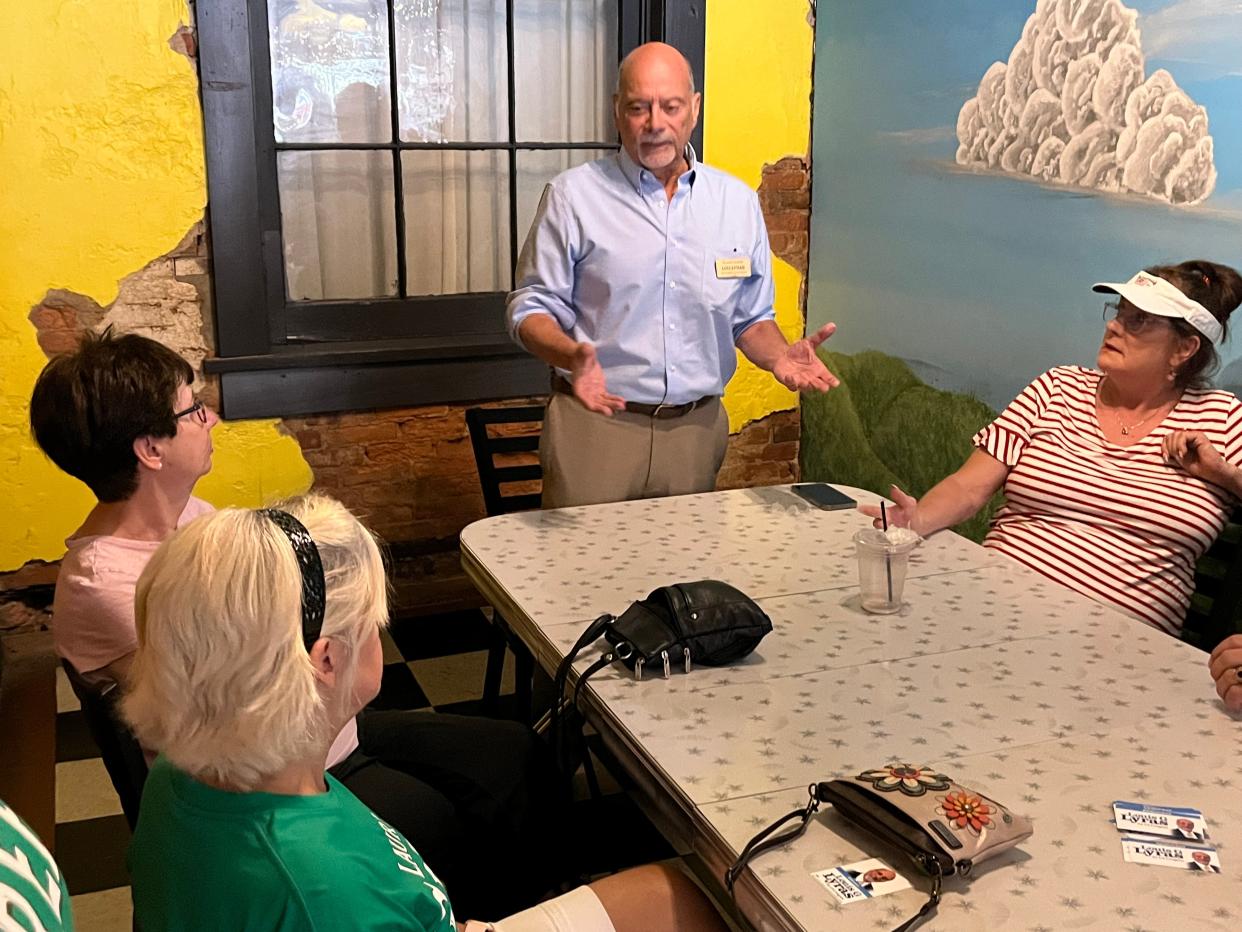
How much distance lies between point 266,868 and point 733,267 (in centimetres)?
213

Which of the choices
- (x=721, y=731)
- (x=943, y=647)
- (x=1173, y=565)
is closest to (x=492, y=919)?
(x=721, y=731)

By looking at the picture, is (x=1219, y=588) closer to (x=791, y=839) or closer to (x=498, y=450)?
(x=791, y=839)

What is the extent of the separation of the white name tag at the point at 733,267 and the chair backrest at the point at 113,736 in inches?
72.2

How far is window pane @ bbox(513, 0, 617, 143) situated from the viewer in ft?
13.2

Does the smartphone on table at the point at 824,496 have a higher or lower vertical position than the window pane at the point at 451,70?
lower

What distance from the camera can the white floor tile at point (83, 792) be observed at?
2838 mm

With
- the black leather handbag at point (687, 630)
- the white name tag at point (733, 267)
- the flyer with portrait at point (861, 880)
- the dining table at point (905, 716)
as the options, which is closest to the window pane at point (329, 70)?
the white name tag at point (733, 267)

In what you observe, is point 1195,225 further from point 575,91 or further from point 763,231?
point 575,91

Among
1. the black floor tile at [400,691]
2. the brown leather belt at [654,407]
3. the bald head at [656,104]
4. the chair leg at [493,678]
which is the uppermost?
the bald head at [656,104]

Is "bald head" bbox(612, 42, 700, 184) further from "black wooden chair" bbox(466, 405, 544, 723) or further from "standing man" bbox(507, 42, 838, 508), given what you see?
"black wooden chair" bbox(466, 405, 544, 723)

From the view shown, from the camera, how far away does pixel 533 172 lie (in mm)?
4125

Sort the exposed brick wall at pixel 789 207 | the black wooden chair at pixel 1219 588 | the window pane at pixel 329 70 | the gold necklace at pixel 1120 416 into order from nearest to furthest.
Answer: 1. the black wooden chair at pixel 1219 588
2. the gold necklace at pixel 1120 416
3. the window pane at pixel 329 70
4. the exposed brick wall at pixel 789 207

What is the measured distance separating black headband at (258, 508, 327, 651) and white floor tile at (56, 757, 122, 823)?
5.95 feet

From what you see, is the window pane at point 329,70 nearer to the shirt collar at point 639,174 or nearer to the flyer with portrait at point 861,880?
the shirt collar at point 639,174
